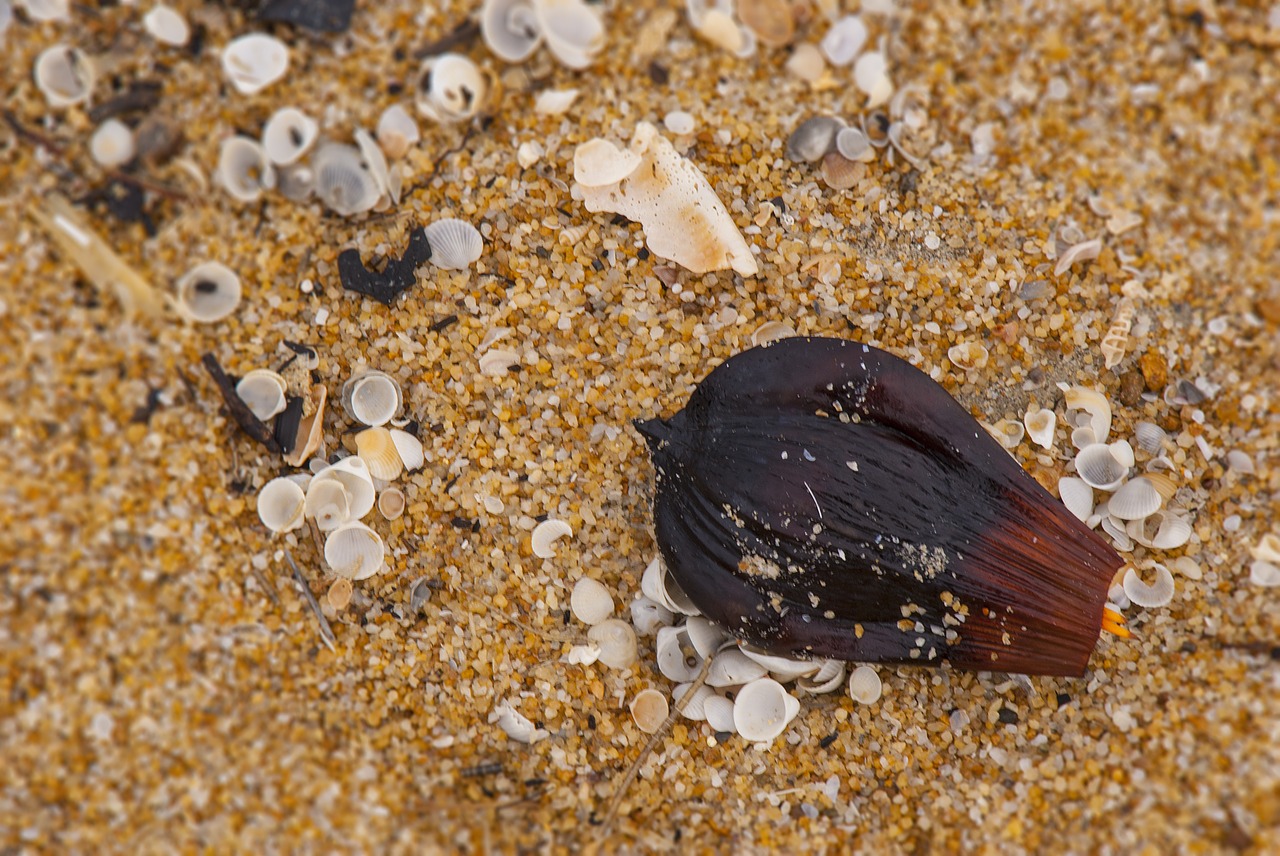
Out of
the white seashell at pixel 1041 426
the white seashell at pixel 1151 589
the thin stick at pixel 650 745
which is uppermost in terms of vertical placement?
the white seashell at pixel 1041 426

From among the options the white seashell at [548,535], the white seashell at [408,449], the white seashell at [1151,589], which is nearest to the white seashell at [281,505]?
the white seashell at [408,449]

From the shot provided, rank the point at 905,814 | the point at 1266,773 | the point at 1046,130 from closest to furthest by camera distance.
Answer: the point at 1266,773
the point at 905,814
the point at 1046,130

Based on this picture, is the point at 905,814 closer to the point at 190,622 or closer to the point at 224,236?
the point at 190,622

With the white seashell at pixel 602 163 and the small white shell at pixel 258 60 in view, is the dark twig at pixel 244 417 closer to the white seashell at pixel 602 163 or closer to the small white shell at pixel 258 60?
the small white shell at pixel 258 60

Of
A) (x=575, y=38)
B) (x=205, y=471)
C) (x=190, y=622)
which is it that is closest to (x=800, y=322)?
(x=575, y=38)

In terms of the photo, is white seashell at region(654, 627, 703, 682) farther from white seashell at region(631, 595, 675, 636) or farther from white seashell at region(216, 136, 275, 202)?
white seashell at region(216, 136, 275, 202)

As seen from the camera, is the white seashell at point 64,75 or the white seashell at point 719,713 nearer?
the white seashell at point 719,713

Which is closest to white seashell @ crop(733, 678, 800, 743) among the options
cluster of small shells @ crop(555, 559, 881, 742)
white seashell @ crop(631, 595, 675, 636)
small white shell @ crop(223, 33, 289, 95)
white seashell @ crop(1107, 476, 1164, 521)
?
cluster of small shells @ crop(555, 559, 881, 742)
